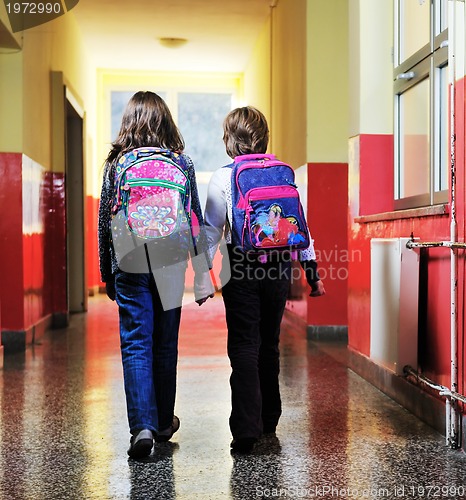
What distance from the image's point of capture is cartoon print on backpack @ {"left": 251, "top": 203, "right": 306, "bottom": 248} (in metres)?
2.60

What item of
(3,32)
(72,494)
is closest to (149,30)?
(3,32)

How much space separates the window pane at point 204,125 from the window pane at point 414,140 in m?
7.62

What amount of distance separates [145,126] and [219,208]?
1.31ft

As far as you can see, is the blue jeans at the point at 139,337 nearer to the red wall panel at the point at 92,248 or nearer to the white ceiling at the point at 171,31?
the white ceiling at the point at 171,31

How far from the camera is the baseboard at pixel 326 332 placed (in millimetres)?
5758

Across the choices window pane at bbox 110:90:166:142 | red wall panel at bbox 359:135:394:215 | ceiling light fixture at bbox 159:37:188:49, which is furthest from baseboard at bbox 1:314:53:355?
window pane at bbox 110:90:166:142

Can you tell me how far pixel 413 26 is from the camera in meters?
3.84

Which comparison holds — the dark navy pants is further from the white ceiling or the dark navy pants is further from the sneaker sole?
the white ceiling

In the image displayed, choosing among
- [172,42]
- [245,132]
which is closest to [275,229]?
[245,132]

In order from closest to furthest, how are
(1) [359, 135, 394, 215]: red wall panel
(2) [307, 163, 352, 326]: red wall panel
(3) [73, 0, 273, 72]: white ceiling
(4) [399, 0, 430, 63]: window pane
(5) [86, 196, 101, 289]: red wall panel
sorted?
(4) [399, 0, 430, 63]: window pane, (1) [359, 135, 394, 215]: red wall panel, (2) [307, 163, 352, 326]: red wall panel, (3) [73, 0, 273, 72]: white ceiling, (5) [86, 196, 101, 289]: red wall panel

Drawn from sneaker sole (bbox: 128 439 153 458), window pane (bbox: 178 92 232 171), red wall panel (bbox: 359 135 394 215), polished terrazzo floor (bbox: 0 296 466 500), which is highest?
window pane (bbox: 178 92 232 171)

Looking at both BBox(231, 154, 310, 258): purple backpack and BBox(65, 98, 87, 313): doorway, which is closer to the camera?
BBox(231, 154, 310, 258): purple backpack

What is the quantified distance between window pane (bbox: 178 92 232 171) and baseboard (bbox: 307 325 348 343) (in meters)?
6.17

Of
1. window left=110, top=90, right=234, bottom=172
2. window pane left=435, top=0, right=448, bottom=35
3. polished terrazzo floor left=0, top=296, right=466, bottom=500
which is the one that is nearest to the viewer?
Result: polished terrazzo floor left=0, top=296, right=466, bottom=500
